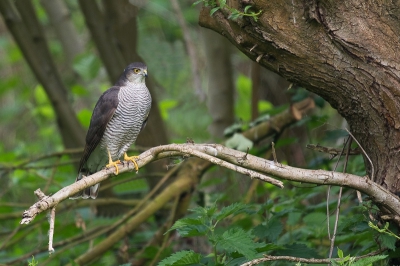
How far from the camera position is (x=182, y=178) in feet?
17.4

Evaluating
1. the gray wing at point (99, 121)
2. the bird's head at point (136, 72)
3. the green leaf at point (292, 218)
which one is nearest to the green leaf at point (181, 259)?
the green leaf at point (292, 218)

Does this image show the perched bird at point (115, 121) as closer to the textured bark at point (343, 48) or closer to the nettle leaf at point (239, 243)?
the nettle leaf at point (239, 243)

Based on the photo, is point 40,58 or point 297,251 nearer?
point 297,251

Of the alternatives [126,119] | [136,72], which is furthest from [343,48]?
[136,72]

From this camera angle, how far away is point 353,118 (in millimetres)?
3322

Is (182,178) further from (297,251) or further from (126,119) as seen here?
(297,251)

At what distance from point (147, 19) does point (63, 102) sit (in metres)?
4.10

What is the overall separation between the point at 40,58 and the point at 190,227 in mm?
3498

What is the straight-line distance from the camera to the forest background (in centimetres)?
360

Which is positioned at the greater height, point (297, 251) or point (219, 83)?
point (219, 83)

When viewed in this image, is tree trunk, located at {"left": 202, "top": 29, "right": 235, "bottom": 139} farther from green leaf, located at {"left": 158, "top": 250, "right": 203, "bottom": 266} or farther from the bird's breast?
green leaf, located at {"left": 158, "top": 250, "right": 203, "bottom": 266}

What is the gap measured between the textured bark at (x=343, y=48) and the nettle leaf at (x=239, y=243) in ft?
2.83

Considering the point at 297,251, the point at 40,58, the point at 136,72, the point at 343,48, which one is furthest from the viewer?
the point at 40,58

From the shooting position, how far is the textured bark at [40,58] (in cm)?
591
